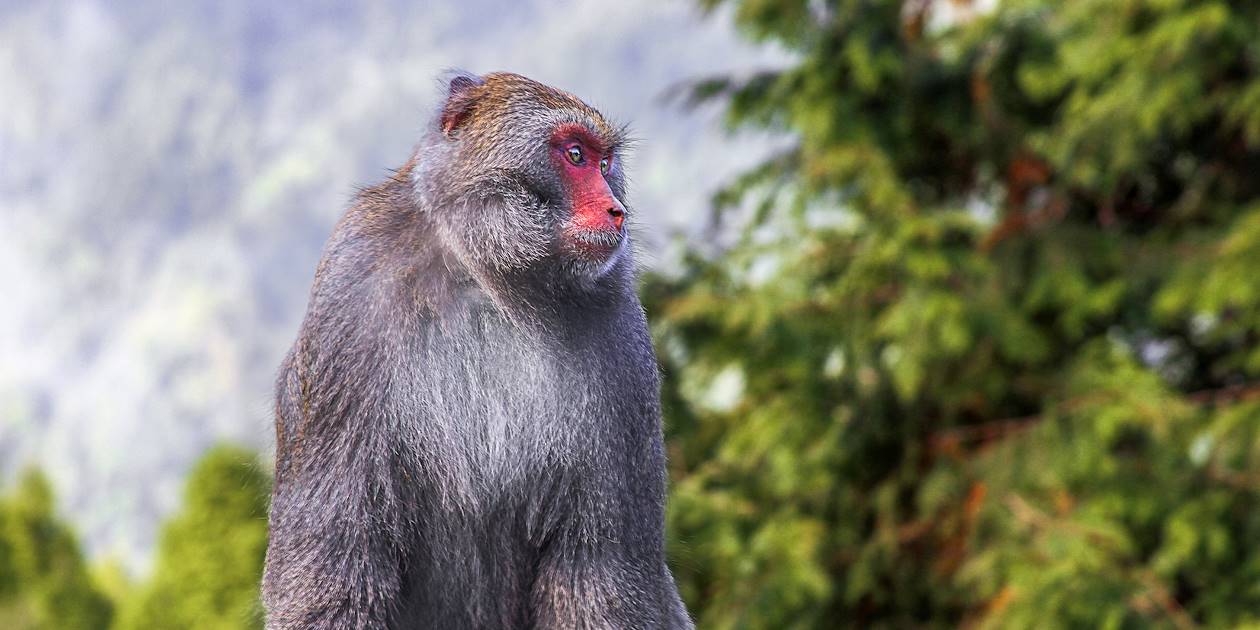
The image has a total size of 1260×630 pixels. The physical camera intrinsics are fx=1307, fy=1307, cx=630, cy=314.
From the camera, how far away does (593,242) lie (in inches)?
104

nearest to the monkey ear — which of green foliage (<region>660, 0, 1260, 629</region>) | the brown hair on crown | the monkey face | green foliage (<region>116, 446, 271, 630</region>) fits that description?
the brown hair on crown

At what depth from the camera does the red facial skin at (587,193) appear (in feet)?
8.67

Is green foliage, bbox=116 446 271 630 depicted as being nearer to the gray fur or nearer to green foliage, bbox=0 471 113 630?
green foliage, bbox=0 471 113 630

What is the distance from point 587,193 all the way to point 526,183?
133 mm

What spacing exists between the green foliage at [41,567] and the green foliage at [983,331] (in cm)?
933

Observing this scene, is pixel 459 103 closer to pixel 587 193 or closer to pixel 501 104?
pixel 501 104

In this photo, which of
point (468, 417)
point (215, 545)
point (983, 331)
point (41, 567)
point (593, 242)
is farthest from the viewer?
point (41, 567)

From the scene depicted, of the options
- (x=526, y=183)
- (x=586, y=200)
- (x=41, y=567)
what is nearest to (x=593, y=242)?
(x=586, y=200)

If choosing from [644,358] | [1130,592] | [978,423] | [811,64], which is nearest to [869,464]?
[978,423]

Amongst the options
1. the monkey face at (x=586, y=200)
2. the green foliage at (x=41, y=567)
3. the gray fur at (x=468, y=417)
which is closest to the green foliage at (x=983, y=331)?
the gray fur at (x=468, y=417)

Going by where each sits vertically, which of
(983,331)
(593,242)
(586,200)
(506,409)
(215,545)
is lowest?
(506,409)

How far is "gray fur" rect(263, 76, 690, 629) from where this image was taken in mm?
2705

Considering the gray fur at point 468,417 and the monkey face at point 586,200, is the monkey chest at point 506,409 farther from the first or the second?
the monkey face at point 586,200

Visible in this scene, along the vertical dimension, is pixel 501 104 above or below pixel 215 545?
below
